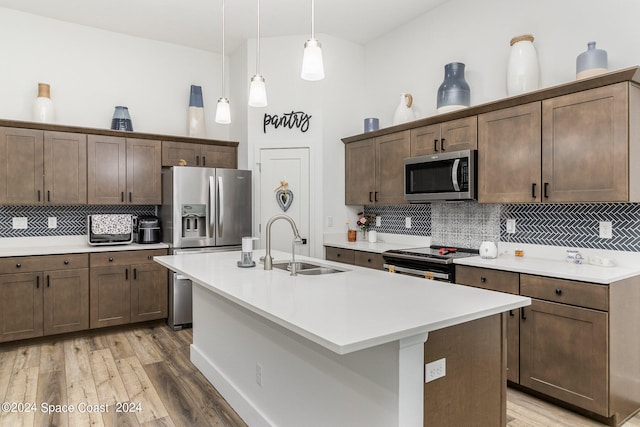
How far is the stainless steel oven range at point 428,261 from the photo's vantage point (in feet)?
10.5

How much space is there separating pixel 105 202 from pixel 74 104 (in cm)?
119

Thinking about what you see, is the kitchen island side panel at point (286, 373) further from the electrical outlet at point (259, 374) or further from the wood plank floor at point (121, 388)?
the wood plank floor at point (121, 388)

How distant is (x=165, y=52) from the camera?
4973mm

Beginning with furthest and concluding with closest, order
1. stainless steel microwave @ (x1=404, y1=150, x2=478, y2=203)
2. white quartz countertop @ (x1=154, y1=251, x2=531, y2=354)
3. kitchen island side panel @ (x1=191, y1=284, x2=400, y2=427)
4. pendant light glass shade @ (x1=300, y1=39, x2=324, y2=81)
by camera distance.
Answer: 1. stainless steel microwave @ (x1=404, y1=150, x2=478, y2=203)
2. pendant light glass shade @ (x1=300, y1=39, x2=324, y2=81)
3. kitchen island side panel @ (x1=191, y1=284, x2=400, y2=427)
4. white quartz countertop @ (x1=154, y1=251, x2=531, y2=354)

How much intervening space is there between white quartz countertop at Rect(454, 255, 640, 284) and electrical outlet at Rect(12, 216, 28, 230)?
4.26m

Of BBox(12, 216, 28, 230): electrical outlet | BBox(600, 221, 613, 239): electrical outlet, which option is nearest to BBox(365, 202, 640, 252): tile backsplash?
BBox(600, 221, 613, 239): electrical outlet

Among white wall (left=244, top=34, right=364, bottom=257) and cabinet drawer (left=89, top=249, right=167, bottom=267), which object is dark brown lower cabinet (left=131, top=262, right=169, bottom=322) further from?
white wall (left=244, top=34, right=364, bottom=257)

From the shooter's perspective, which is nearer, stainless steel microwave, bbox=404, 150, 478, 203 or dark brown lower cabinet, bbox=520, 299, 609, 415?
dark brown lower cabinet, bbox=520, 299, 609, 415

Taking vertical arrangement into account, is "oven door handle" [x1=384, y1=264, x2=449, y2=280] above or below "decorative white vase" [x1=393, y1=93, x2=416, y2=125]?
below

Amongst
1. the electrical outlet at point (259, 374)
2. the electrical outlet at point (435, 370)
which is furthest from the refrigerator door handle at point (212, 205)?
the electrical outlet at point (435, 370)

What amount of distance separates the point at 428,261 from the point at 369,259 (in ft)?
2.69

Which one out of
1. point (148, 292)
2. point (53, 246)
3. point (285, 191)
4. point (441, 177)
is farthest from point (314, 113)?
point (53, 246)

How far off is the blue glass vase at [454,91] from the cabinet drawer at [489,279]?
149cm

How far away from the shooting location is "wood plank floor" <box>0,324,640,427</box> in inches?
95.9
